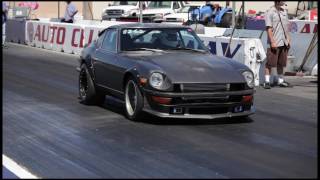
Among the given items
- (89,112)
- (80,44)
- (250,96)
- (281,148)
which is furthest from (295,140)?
(80,44)

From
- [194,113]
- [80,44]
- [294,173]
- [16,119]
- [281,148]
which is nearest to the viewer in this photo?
[294,173]

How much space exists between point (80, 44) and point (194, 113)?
42.0ft

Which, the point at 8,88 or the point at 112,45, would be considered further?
the point at 8,88

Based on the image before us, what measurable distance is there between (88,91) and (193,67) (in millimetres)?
2302

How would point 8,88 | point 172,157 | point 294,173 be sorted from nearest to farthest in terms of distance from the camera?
1. point 294,173
2. point 172,157
3. point 8,88

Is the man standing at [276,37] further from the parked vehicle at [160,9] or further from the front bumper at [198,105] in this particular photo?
the parked vehicle at [160,9]

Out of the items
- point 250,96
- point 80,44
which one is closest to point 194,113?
point 250,96

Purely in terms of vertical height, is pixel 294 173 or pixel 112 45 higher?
pixel 112 45

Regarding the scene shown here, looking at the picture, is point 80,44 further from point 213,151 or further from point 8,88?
point 213,151

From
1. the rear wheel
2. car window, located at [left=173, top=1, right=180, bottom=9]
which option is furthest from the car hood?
car window, located at [left=173, top=1, right=180, bottom=9]

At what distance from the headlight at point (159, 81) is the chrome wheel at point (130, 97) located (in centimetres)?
48

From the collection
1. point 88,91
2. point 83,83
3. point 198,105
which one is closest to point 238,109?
point 198,105

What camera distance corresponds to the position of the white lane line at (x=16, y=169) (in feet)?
19.1

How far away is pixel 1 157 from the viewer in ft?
21.8
